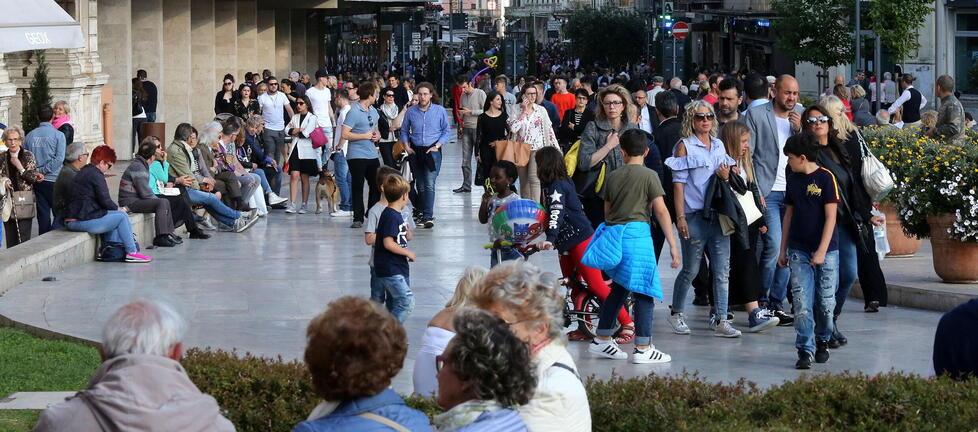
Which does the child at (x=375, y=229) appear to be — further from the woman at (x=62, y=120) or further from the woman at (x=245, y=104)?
the woman at (x=245, y=104)

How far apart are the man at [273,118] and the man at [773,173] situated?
40.9ft

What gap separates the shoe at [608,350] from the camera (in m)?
10.2

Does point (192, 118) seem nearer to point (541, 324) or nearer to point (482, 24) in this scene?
point (541, 324)

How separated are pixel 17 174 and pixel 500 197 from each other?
6.03m

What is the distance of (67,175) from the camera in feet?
47.9

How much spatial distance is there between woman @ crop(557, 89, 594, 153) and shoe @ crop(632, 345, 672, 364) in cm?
929

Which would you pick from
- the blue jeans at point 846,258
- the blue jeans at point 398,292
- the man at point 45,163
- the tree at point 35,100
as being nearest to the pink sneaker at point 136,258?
the man at point 45,163

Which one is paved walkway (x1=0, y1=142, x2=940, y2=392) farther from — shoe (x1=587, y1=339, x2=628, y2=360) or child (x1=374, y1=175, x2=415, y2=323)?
child (x1=374, y1=175, x2=415, y2=323)

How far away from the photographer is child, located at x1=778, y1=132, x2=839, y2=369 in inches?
377

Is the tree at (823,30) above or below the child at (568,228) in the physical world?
above

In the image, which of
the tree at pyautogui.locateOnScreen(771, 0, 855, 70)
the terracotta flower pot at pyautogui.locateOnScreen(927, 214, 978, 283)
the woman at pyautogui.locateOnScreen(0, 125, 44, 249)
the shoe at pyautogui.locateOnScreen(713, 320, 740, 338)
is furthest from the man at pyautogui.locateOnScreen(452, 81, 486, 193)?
the tree at pyautogui.locateOnScreen(771, 0, 855, 70)

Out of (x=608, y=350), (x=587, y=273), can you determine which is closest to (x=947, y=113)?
(x=587, y=273)

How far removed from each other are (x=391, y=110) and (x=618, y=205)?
11721 millimetres

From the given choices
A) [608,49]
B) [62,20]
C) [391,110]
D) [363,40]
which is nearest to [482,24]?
[363,40]
